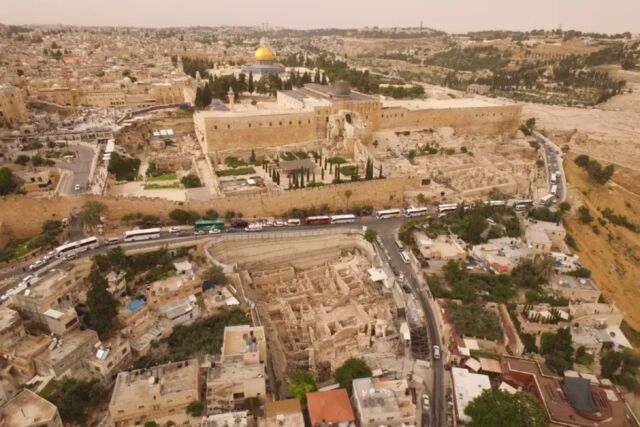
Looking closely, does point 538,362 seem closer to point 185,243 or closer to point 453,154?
point 185,243

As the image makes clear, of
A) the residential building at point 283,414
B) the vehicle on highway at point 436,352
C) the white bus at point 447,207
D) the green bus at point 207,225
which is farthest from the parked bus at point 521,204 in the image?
the residential building at point 283,414

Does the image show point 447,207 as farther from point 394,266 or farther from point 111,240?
point 111,240

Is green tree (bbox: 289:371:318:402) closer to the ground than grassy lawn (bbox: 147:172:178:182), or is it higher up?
closer to the ground

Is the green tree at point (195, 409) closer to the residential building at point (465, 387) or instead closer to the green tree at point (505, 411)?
the residential building at point (465, 387)

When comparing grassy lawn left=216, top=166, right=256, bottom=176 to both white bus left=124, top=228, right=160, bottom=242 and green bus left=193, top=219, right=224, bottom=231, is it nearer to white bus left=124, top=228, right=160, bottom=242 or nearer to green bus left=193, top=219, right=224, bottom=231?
green bus left=193, top=219, right=224, bottom=231

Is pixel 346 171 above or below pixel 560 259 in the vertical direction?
above

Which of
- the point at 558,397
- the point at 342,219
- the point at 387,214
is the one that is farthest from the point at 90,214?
the point at 558,397

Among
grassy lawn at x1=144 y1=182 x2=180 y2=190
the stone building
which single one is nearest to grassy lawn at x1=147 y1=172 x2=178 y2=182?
grassy lawn at x1=144 y1=182 x2=180 y2=190

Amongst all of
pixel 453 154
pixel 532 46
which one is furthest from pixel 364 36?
pixel 453 154
